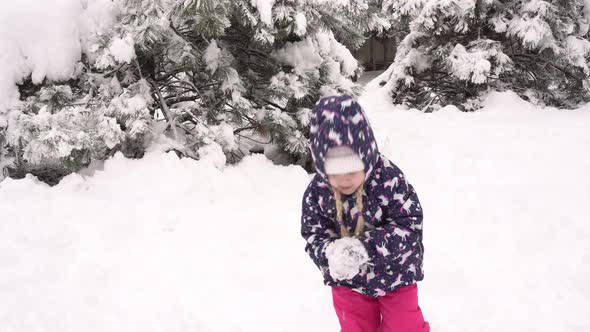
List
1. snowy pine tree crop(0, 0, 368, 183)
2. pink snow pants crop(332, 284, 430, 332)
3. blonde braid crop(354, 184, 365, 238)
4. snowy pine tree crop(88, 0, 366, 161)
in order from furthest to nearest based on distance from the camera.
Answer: snowy pine tree crop(88, 0, 366, 161)
snowy pine tree crop(0, 0, 368, 183)
pink snow pants crop(332, 284, 430, 332)
blonde braid crop(354, 184, 365, 238)

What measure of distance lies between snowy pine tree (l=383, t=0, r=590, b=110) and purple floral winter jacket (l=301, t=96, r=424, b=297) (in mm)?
5597

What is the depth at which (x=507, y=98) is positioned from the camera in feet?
21.6

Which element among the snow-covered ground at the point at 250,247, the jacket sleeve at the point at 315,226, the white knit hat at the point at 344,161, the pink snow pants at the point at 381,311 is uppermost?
the white knit hat at the point at 344,161

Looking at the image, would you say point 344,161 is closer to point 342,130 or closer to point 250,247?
point 342,130

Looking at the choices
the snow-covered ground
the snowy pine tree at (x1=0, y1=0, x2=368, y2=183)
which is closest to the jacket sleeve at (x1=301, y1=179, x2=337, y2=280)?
the snow-covered ground

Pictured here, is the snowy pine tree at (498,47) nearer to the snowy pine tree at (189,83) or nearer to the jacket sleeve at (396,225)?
the snowy pine tree at (189,83)

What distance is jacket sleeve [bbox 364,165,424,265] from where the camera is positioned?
157 cm

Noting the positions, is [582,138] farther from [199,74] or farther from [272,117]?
[199,74]

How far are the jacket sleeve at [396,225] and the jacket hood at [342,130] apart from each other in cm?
14

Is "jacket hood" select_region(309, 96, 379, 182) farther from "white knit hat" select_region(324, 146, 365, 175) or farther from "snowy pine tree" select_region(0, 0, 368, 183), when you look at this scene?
"snowy pine tree" select_region(0, 0, 368, 183)

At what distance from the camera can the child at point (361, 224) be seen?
4.90 ft

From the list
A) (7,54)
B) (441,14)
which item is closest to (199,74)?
(7,54)

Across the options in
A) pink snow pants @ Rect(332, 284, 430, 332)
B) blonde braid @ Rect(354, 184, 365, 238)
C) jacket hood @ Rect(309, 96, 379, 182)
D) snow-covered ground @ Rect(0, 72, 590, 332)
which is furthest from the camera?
snow-covered ground @ Rect(0, 72, 590, 332)

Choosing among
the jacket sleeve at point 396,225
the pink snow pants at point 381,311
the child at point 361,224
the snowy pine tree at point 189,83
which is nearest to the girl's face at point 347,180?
the child at point 361,224
